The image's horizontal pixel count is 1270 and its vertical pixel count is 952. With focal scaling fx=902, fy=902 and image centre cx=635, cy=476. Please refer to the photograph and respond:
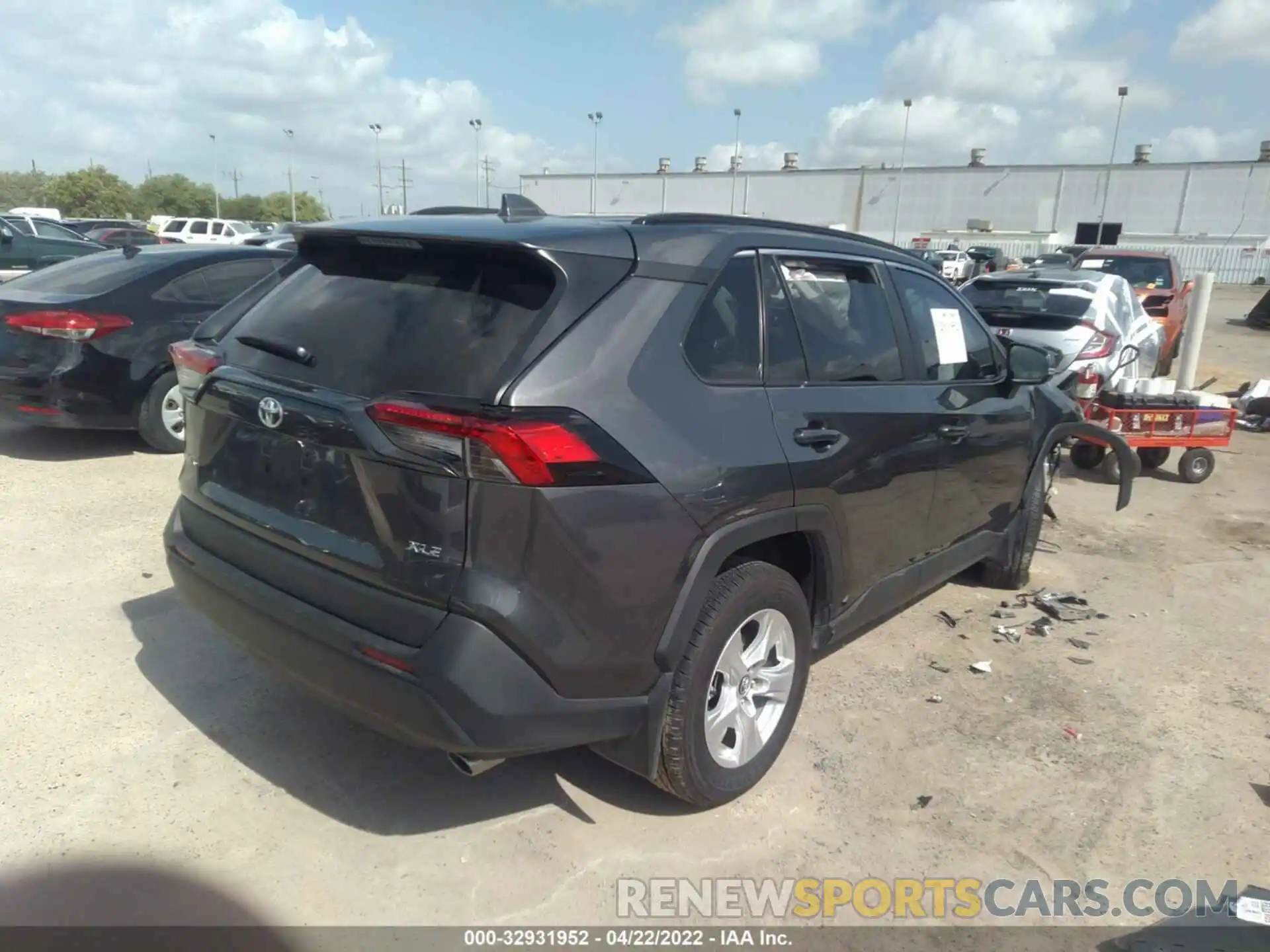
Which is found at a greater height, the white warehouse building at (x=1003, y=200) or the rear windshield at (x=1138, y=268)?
the white warehouse building at (x=1003, y=200)

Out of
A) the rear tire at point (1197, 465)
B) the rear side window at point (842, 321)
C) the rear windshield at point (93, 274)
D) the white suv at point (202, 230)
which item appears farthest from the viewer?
the white suv at point (202, 230)

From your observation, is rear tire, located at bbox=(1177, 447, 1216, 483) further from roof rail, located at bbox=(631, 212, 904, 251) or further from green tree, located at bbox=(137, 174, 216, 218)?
green tree, located at bbox=(137, 174, 216, 218)

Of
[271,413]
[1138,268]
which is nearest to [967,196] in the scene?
[1138,268]

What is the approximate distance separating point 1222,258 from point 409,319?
59906mm

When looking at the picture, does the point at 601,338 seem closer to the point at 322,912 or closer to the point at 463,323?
the point at 463,323

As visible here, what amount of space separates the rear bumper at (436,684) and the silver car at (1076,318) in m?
6.62

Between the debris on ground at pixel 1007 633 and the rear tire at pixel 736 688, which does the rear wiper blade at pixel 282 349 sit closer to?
the rear tire at pixel 736 688

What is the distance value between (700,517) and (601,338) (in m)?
0.61

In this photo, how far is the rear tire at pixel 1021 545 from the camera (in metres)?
5.04

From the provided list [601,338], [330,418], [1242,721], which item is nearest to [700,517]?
[601,338]

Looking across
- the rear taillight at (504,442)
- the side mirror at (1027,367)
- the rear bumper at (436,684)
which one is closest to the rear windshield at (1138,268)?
the side mirror at (1027,367)

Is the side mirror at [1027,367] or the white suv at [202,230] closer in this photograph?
the side mirror at [1027,367]

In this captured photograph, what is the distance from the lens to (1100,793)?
333cm

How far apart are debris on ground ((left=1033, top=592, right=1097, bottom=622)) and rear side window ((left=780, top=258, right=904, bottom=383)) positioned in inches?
81.9
